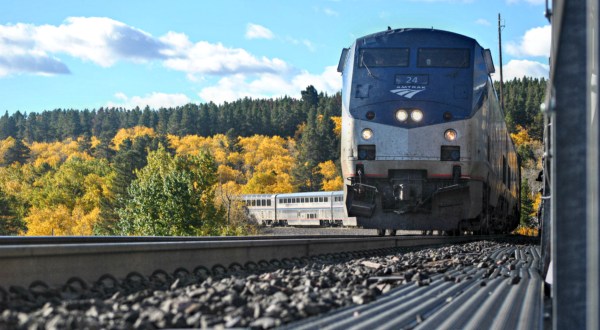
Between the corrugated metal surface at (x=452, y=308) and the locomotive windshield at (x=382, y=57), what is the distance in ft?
31.1

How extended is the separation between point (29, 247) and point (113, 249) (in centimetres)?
97

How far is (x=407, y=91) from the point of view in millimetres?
14930

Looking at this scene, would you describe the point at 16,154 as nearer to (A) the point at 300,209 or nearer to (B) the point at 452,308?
(A) the point at 300,209

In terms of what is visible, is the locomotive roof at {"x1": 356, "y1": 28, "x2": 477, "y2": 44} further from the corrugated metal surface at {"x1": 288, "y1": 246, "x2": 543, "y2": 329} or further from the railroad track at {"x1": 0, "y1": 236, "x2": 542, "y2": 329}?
the corrugated metal surface at {"x1": 288, "y1": 246, "x2": 543, "y2": 329}

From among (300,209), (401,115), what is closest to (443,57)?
(401,115)

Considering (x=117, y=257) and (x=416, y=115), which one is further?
(x=416, y=115)

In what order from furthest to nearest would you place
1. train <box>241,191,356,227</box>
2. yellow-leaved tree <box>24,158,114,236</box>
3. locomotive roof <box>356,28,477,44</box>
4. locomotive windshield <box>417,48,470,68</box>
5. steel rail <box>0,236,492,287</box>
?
yellow-leaved tree <box>24,158,114,236</box> → train <box>241,191,356,227</box> → locomotive roof <box>356,28,477,44</box> → locomotive windshield <box>417,48,470,68</box> → steel rail <box>0,236,492,287</box>

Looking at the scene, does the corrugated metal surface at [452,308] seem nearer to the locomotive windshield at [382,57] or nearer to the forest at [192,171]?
the locomotive windshield at [382,57]

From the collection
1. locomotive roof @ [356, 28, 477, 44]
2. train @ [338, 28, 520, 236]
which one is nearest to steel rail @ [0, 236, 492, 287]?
train @ [338, 28, 520, 236]

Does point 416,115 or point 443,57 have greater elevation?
point 443,57

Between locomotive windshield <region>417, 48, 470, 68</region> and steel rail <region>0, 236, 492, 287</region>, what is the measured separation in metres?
6.55

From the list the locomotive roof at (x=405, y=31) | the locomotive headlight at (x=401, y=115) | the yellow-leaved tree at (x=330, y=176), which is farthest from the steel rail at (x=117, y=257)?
the yellow-leaved tree at (x=330, y=176)

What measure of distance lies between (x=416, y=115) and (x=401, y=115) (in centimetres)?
29

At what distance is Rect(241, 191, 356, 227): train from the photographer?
174ft
